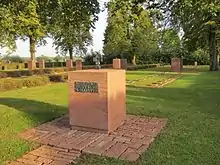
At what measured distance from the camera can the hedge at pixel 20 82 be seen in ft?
53.3

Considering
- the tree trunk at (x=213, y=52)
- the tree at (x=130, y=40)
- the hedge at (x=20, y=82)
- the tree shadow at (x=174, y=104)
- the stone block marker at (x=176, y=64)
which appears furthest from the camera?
the tree at (x=130, y=40)

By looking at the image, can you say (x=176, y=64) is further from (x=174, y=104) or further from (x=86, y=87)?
(x=86, y=87)

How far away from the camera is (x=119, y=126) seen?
6.85 m

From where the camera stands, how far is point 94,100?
634 cm

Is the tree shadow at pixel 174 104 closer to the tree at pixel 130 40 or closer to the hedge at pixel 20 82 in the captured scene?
the hedge at pixel 20 82

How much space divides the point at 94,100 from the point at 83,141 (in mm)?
966

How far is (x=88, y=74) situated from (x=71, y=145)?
5.22 ft

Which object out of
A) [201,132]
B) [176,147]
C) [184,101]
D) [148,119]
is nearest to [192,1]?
[184,101]

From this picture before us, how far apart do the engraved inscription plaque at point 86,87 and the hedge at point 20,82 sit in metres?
10.6

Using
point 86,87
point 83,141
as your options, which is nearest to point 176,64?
point 86,87

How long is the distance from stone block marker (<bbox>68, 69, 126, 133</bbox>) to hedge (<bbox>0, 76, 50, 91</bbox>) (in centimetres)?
1059

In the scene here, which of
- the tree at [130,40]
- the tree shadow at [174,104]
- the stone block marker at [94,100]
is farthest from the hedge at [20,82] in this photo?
the tree at [130,40]

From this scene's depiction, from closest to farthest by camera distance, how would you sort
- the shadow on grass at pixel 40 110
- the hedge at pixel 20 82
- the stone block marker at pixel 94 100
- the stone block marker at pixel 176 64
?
the stone block marker at pixel 94 100 < the shadow on grass at pixel 40 110 < the hedge at pixel 20 82 < the stone block marker at pixel 176 64

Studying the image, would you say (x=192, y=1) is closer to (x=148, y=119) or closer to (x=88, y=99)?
(x=148, y=119)
